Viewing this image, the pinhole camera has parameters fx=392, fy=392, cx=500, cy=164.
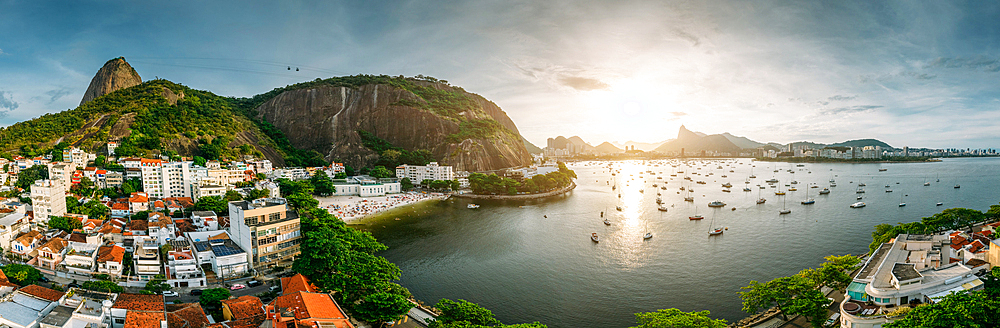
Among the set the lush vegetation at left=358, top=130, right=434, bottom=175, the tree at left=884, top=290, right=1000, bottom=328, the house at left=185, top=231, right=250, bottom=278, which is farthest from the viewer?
the lush vegetation at left=358, top=130, right=434, bottom=175

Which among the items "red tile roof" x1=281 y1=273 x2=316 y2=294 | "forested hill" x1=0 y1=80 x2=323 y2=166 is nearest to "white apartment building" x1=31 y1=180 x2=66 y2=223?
"forested hill" x1=0 y1=80 x2=323 y2=166

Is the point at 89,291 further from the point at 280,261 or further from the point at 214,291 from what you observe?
the point at 280,261

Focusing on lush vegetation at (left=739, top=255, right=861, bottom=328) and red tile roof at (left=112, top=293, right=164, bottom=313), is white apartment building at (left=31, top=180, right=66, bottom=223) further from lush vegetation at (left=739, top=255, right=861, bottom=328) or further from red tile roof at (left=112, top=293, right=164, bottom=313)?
lush vegetation at (left=739, top=255, right=861, bottom=328)

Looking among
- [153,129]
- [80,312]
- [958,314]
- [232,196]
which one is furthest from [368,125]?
[958,314]

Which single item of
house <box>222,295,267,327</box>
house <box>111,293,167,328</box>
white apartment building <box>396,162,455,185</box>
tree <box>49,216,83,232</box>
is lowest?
house <box>222,295,267,327</box>

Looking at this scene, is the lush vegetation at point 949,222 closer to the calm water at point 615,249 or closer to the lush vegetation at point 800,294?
the calm water at point 615,249

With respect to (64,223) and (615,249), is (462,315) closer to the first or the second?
(615,249)

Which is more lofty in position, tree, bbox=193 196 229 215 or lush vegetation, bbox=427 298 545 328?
tree, bbox=193 196 229 215
